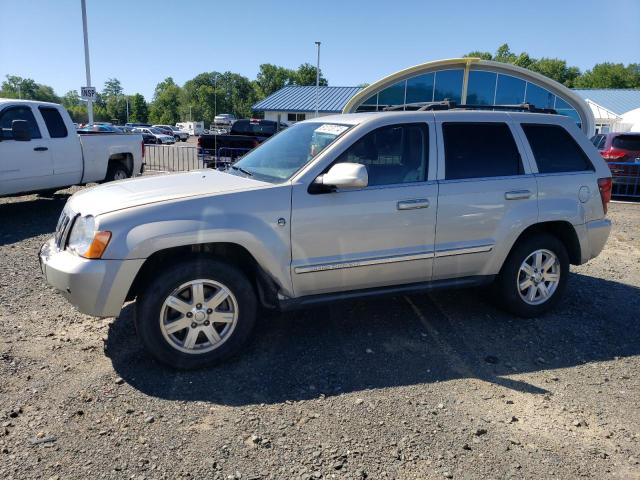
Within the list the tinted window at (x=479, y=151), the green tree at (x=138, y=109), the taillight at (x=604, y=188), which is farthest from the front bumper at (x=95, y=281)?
the green tree at (x=138, y=109)

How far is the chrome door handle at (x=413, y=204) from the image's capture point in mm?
4008

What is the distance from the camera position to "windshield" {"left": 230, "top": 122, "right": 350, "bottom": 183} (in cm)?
405

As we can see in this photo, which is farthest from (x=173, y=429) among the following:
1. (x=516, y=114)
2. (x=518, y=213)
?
(x=516, y=114)

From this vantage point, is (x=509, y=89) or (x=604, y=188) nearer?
(x=604, y=188)

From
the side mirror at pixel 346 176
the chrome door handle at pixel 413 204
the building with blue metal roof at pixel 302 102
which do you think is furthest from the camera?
the building with blue metal roof at pixel 302 102

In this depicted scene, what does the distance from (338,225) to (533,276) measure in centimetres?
209

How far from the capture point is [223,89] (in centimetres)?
11838

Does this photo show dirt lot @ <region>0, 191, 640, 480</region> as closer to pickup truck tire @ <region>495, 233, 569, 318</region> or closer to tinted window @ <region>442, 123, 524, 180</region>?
pickup truck tire @ <region>495, 233, 569, 318</region>

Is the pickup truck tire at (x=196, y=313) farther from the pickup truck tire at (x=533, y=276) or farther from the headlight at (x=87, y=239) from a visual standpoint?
the pickup truck tire at (x=533, y=276)

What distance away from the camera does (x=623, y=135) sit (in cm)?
1394

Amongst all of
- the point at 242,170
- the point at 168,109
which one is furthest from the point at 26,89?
the point at 242,170

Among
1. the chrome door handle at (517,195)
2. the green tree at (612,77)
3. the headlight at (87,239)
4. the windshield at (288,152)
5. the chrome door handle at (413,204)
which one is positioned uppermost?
the green tree at (612,77)

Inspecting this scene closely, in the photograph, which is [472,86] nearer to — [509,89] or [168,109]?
[509,89]

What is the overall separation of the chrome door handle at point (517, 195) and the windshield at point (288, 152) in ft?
5.01
